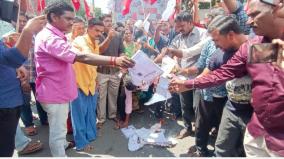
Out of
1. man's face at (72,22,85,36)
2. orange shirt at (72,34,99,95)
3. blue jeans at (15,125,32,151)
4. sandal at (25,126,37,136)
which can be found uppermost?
man's face at (72,22,85,36)

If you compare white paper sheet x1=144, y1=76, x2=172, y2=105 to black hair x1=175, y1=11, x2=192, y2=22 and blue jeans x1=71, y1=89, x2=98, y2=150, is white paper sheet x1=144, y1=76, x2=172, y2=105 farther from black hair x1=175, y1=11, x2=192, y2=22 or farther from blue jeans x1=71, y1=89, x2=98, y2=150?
black hair x1=175, y1=11, x2=192, y2=22

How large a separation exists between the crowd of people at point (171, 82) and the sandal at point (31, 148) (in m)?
0.01

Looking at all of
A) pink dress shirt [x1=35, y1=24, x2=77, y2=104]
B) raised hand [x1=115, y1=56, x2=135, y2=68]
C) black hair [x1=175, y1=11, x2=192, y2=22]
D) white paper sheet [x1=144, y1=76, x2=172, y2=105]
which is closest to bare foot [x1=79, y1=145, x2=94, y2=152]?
pink dress shirt [x1=35, y1=24, x2=77, y2=104]

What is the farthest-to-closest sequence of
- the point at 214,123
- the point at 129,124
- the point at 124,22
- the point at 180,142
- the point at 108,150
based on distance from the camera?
the point at 124,22
the point at 129,124
the point at 180,142
the point at 108,150
the point at 214,123

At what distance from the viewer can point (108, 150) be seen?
14.1 feet

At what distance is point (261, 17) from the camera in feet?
6.31

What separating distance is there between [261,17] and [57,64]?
209 centimetres

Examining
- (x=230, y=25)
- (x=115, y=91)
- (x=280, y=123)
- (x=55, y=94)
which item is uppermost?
(x=230, y=25)

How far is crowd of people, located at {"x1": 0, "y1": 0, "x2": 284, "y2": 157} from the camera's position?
2.05 metres

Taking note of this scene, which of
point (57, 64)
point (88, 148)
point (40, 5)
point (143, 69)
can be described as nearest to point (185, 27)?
point (143, 69)

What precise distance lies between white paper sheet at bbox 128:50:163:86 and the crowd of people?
0.41 ft

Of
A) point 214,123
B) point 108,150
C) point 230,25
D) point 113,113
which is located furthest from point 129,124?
point 230,25

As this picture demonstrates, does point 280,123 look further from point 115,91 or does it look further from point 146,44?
point 146,44

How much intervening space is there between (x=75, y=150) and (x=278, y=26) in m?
3.24
